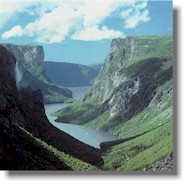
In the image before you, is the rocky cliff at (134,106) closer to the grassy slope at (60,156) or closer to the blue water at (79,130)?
the blue water at (79,130)

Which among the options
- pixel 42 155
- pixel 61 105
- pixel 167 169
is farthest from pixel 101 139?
pixel 167 169

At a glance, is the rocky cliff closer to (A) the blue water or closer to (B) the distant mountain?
(A) the blue water

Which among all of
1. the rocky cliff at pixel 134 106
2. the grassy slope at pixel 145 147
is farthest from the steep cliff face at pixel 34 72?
the grassy slope at pixel 145 147

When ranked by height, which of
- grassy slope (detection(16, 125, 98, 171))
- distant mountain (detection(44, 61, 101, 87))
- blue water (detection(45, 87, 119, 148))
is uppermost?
distant mountain (detection(44, 61, 101, 87))

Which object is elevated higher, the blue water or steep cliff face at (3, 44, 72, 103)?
steep cliff face at (3, 44, 72, 103)

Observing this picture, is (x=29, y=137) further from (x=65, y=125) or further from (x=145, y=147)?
(x=145, y=147)

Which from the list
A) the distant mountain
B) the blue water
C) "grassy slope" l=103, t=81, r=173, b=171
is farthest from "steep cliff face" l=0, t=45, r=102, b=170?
the distant mountain

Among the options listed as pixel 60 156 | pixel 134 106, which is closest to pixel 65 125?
pixel 60 156

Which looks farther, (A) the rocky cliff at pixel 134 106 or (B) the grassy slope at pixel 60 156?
(A) the rocky cliff at pixel 134 106
